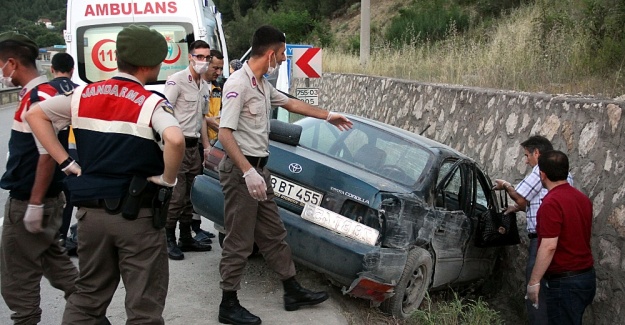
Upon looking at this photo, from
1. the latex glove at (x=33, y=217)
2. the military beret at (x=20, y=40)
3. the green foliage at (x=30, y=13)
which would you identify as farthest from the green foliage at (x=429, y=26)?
the green foliage at (x=30, y=13)

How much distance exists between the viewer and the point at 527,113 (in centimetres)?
793

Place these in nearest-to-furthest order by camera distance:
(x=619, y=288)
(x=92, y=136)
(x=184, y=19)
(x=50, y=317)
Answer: (x=92, y=136) → (x=50, y=317) → (x=619, y=288) → (x=184, y=19)

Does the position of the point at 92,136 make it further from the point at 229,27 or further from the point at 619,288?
the point at 229,27

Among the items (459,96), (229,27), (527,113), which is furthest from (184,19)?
(229,27)

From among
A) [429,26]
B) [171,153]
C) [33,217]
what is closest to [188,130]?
[33,217]

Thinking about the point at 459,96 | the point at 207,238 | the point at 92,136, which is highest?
the point at 92,136

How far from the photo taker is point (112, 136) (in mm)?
3479

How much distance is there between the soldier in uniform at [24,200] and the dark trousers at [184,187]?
232 cm

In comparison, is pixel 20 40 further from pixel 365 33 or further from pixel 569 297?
pixel 365 33

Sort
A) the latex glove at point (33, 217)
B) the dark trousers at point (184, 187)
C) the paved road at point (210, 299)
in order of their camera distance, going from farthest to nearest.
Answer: the dark trousers at point (184, 187) < the paved road at point (210, 299) < the latex glove at point (33, 217)

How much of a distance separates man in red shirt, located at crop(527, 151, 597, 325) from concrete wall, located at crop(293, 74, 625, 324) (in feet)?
2.11

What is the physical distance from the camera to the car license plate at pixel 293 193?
5301 mm

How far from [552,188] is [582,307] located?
893mm

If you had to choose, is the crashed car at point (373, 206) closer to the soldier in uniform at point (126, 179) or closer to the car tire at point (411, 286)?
the car tire at point (411, 286)
